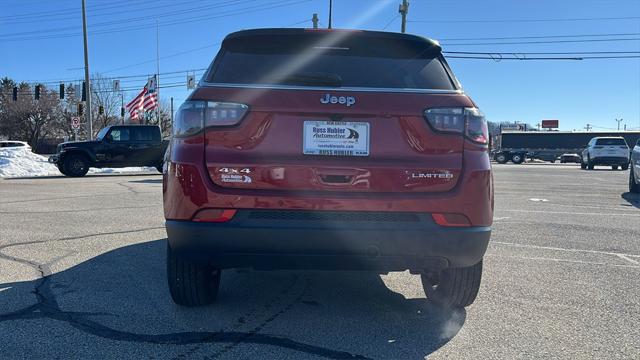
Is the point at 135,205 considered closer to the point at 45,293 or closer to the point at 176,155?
the point at 45,293

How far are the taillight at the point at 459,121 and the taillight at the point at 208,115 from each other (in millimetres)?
1061

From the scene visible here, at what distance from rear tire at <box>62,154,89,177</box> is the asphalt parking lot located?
1308 cm

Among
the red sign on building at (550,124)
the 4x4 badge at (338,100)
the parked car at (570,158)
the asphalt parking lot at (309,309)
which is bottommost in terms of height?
the parked car at (570,158)

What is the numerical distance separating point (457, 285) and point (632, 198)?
9.84 m

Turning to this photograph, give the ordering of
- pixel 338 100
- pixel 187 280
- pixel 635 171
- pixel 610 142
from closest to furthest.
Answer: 1. pixel 338 100
2. pixel 187 280
3. pixel 635 171
4. pixel 610 142

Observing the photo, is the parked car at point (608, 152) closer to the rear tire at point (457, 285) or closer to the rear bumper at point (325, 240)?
the rear tire at point (457, 285)

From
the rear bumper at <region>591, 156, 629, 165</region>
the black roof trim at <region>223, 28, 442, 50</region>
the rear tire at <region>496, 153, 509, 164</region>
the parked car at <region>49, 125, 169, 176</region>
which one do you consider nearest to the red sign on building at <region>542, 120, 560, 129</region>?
the rear tire at <region>496, 153, 509, 164</region>

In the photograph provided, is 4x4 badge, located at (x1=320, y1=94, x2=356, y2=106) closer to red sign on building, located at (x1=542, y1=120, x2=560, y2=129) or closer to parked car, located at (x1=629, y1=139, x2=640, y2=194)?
parked car, located at (x1=629, y1=139, x2=640, y2=194)

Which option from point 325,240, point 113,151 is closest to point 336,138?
point 325,240

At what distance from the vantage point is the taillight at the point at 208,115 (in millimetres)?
2900

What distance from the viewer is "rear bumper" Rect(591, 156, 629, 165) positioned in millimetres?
26091

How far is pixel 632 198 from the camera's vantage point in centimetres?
1136

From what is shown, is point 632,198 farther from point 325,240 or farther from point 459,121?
point 325,240

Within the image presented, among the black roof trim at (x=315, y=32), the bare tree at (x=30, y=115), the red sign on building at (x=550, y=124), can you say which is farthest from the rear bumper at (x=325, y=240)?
the red sign on building at (x=550, y=124)
